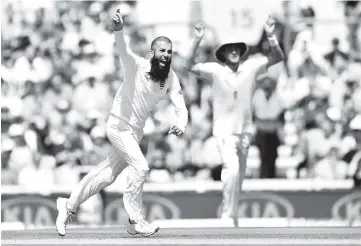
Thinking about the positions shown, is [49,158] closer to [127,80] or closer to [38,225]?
[38,225]

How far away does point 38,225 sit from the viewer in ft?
56.5

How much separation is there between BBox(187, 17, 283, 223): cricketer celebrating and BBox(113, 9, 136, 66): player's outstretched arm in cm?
262

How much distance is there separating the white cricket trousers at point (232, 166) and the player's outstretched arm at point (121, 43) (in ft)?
9.62

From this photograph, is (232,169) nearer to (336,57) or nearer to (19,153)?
(19,153)

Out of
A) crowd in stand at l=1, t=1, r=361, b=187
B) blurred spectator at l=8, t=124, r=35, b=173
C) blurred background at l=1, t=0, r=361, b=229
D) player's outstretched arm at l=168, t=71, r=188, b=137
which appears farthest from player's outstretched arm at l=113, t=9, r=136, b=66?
blurred spectator at l=8, t=124, r=35, b=173

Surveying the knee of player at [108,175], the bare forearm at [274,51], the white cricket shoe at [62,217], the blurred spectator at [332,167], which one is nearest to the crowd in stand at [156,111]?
the blurred spectator at [332,167]

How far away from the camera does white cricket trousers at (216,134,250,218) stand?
14.3 m

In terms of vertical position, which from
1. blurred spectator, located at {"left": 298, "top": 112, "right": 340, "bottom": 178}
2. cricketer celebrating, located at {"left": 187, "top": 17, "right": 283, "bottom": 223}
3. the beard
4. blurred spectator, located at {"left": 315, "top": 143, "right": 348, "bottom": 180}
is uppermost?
the beard

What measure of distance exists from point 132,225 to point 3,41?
35.0ft

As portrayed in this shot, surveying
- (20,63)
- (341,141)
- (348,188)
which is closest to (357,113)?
(341,141)

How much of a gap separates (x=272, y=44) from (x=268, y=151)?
3.69m

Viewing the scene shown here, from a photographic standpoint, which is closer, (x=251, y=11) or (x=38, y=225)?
(x=38, y=225)

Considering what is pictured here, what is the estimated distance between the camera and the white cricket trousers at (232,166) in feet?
47.0

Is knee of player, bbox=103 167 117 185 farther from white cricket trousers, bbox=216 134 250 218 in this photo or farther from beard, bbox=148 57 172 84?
white cricket trousers, bbox=216 134 250 218
